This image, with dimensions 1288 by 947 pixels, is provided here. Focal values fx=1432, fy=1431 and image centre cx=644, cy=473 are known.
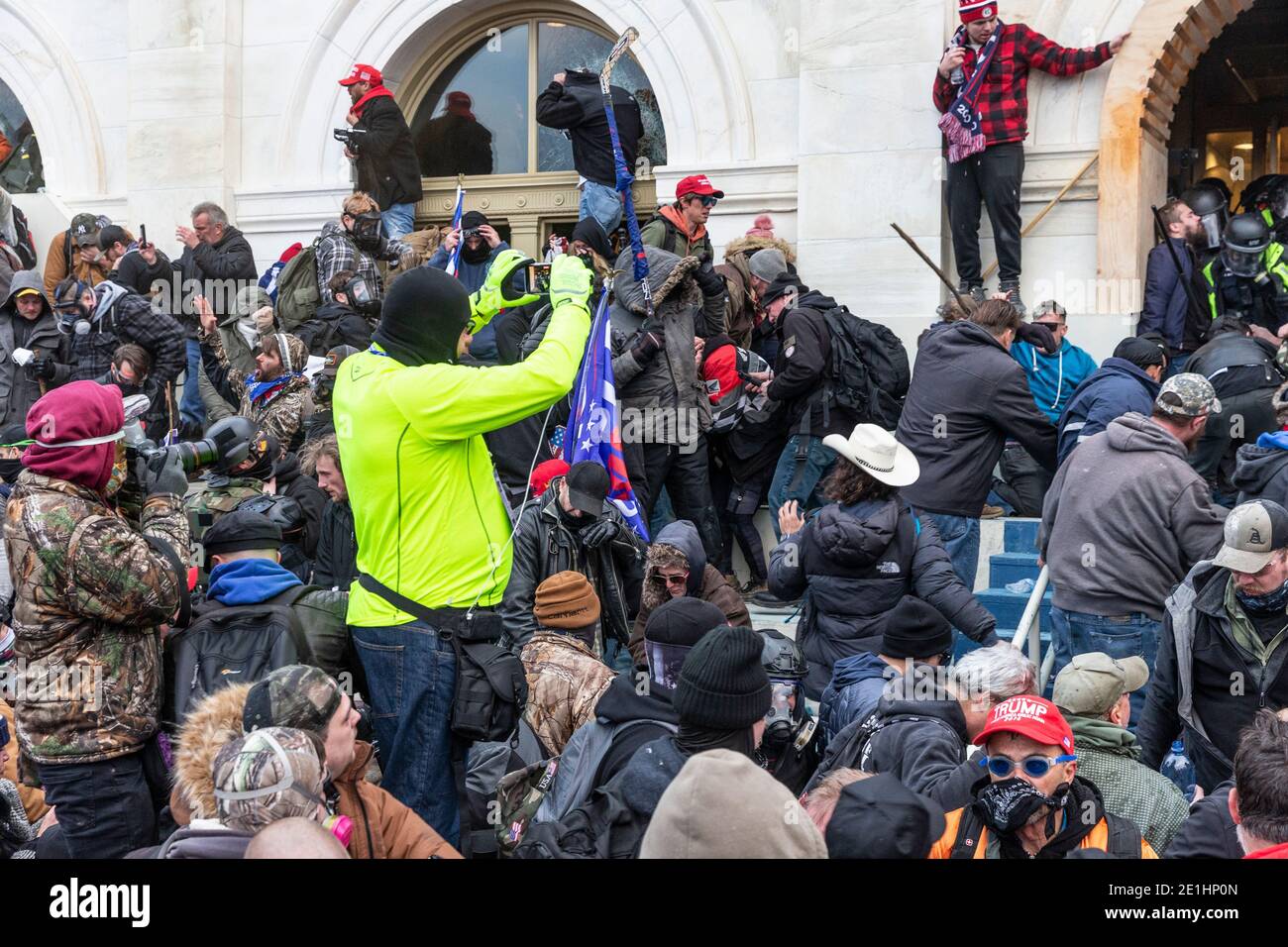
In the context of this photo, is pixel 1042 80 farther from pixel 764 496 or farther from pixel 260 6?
pixel 260 6

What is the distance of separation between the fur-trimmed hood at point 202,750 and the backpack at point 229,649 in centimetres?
104

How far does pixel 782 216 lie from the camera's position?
1129 cm

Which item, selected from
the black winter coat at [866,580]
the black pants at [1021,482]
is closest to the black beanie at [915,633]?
the black winter coat at [866,580]

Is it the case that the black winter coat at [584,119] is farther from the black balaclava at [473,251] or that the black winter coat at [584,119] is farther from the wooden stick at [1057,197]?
the wooden stick at [1057,197]

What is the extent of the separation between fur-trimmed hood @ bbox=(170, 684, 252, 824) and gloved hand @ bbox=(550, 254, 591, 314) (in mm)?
1570

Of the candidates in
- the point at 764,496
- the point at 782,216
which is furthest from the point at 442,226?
the point at 764,496

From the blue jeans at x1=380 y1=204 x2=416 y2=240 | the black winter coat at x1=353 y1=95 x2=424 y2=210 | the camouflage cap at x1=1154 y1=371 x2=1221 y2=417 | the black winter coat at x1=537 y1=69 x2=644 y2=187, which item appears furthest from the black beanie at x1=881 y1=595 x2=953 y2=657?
the black winter coat at x1=353 y1=95 x2=424 y2=210

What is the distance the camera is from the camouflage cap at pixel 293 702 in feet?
12.0

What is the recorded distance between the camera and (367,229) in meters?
10.9

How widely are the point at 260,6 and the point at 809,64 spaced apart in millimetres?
5605

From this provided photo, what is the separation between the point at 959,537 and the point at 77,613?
4511 mm

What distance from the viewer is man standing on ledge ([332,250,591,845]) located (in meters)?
4.31

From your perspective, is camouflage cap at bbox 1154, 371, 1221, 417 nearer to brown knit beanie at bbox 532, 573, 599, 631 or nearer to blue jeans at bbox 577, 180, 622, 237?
brown knit beanie at bbox 532, 573, 599, 631

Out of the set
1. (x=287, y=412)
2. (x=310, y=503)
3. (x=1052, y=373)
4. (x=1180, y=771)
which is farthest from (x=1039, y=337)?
(x=287, y=412)
